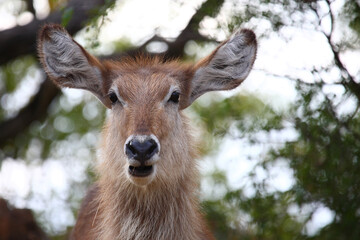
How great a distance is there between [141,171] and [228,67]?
169 cm

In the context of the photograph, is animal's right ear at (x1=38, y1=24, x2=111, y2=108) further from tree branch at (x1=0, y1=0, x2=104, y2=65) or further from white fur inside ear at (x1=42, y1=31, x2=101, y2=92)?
tree branch at (x1=0, y1=0, x2=104, y2=65)

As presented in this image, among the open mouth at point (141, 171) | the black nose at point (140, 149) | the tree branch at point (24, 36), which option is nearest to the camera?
the black nose at point (140, 149)

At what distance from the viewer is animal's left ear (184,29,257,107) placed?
7.12 metres

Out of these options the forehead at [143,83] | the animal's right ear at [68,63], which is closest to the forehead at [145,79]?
the forehead at [143,83]

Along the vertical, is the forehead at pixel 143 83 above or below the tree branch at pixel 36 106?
above

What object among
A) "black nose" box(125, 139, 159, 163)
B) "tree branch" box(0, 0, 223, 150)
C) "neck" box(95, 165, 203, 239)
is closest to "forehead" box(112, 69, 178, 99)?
"black nose" box(125, 139, 159, 163)

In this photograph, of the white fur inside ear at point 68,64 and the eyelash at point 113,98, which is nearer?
the eyelash at point 113,98

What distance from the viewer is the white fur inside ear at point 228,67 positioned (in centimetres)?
714

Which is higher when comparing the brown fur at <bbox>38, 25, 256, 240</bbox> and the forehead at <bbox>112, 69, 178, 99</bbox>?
the forehead at <bbox>112, 69, 178, 99</bbox>

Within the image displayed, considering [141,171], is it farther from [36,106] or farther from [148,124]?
[36,106]

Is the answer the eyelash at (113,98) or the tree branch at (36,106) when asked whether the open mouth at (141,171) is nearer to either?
the eyelash at (113,98)

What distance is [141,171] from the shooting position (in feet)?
20.5

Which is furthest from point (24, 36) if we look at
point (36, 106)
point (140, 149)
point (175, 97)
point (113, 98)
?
point (140, 149)

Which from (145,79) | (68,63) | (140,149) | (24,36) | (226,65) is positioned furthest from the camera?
(24,36)
